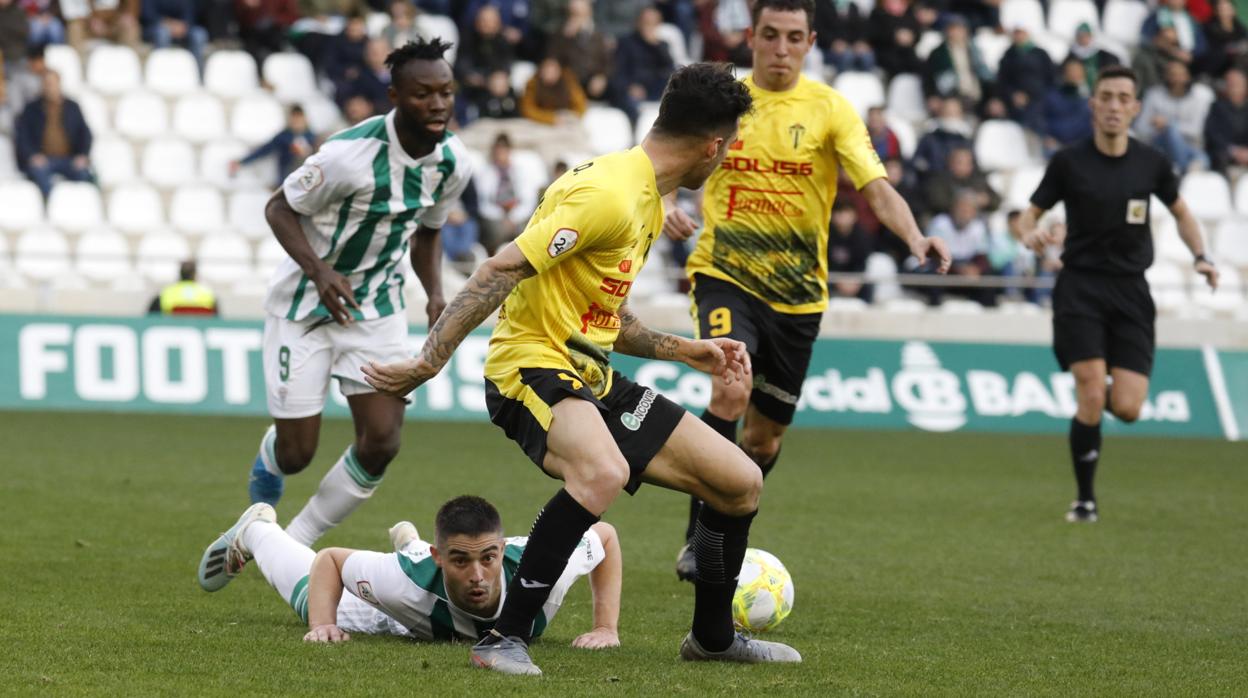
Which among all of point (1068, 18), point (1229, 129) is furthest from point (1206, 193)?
Result: point (1068, 18)

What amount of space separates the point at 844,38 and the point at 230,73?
7.44m

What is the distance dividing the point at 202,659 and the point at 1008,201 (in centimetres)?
1660

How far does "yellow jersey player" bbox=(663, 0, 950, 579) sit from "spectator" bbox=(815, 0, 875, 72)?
45.1ft

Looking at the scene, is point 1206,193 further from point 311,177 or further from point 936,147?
point 311,177

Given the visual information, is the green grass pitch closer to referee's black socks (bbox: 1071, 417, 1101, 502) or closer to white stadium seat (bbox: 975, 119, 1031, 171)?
referee's black socks (bbox: 1071, 417, 1101, 502)

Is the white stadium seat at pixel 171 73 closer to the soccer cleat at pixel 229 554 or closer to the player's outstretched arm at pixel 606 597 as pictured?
the soccer cleat at pixel 229 554

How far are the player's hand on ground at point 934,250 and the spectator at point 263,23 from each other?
14.5 metres

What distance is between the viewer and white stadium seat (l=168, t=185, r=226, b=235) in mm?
18969

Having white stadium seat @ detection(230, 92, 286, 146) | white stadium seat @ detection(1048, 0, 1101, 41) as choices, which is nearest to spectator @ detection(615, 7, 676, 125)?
white stadium seat @ detection(230, 92, 286, 146)

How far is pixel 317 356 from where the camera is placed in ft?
25.7

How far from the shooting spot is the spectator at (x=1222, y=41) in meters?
22.6

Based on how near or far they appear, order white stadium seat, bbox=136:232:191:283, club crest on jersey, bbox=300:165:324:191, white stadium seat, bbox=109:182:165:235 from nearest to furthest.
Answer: club crest on jersey, bbox=300:165:324:191, white stadium seat, bbox=136:232:191:283, white stadium seat, bbox=109:182:165:235

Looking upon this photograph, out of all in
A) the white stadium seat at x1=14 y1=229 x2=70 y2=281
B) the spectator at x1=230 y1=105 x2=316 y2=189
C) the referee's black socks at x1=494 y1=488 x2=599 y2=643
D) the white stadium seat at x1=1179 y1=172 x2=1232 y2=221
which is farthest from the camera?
the white stadium seat at x1=1179 y1=172 x2=1232 y2=221

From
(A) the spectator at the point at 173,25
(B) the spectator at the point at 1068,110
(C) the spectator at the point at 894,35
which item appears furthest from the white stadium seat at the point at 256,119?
(B) the spectator at the point at 1068,110
